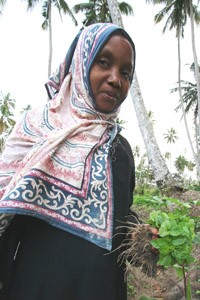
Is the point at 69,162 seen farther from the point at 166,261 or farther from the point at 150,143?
the point at 150,143

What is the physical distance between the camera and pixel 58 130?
1.25 metres

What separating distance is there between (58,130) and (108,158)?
0.25 m

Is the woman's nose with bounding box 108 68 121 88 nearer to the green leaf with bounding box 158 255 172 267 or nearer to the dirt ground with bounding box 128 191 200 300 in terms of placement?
the green leaf with bounding box 158 255 172 267

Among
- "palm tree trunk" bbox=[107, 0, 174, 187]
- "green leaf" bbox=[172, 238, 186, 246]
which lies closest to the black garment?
"green leaf" bbox=[172, 238, 186, 246]

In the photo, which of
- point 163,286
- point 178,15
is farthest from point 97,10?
point 163,286

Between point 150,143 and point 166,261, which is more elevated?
point 150,143

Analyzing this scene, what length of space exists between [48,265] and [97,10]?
1697cm

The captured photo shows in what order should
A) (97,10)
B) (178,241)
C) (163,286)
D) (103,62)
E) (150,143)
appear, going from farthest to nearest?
1. (97,10)
2. (150,143)
3. (163,286)
4. (103,62)
5. (178,241)

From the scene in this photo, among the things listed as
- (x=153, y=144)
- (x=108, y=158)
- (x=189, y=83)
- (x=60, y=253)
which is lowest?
(x=60, y=253)

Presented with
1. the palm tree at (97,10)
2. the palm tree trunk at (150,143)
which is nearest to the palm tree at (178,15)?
the palm tree at (97,10)

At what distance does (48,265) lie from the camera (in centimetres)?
108

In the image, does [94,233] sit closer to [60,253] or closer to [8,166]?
[60,253]

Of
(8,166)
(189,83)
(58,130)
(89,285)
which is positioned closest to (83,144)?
(58,130)

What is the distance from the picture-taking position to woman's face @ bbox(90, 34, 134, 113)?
4.17 feet
